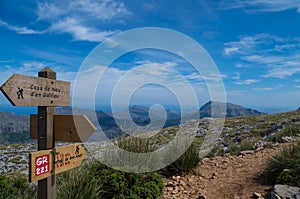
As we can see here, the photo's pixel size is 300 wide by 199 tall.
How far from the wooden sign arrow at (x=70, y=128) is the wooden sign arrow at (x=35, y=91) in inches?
11.4

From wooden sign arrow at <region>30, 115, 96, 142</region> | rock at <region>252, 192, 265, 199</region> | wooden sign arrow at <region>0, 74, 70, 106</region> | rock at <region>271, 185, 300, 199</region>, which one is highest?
wooden sign arrow at <region>0, 74, 70, 106</region>

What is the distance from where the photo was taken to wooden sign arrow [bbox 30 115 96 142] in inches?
151

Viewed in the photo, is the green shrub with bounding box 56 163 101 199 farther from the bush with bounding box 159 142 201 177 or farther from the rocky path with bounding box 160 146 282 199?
the bush with bounding box 159 142 201 177

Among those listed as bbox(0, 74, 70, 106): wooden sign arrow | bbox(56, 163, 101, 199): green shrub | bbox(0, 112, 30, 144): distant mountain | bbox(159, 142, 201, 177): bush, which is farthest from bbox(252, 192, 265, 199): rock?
bbox(0, 112, 30, 144): distant mountain

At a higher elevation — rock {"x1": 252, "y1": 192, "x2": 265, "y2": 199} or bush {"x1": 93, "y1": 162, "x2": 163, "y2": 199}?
bush {"x1": 93, "y1": 162, "x2": 163, "y2": 199}

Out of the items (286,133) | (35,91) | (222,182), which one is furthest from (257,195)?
(286,133)

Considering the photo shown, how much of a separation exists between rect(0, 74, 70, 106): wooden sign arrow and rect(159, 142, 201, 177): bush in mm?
3431

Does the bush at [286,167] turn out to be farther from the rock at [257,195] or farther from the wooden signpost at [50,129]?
the wooden signpost at [50,129]

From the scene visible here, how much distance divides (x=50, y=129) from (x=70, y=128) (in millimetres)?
282

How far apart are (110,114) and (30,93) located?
316 cm

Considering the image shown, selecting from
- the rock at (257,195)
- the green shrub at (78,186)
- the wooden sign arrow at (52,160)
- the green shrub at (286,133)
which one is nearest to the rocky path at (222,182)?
the rock at (257,195)

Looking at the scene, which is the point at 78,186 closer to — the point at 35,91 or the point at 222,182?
the point at 35,91

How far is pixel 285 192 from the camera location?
15.9 feet

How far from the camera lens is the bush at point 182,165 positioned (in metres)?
6.66
